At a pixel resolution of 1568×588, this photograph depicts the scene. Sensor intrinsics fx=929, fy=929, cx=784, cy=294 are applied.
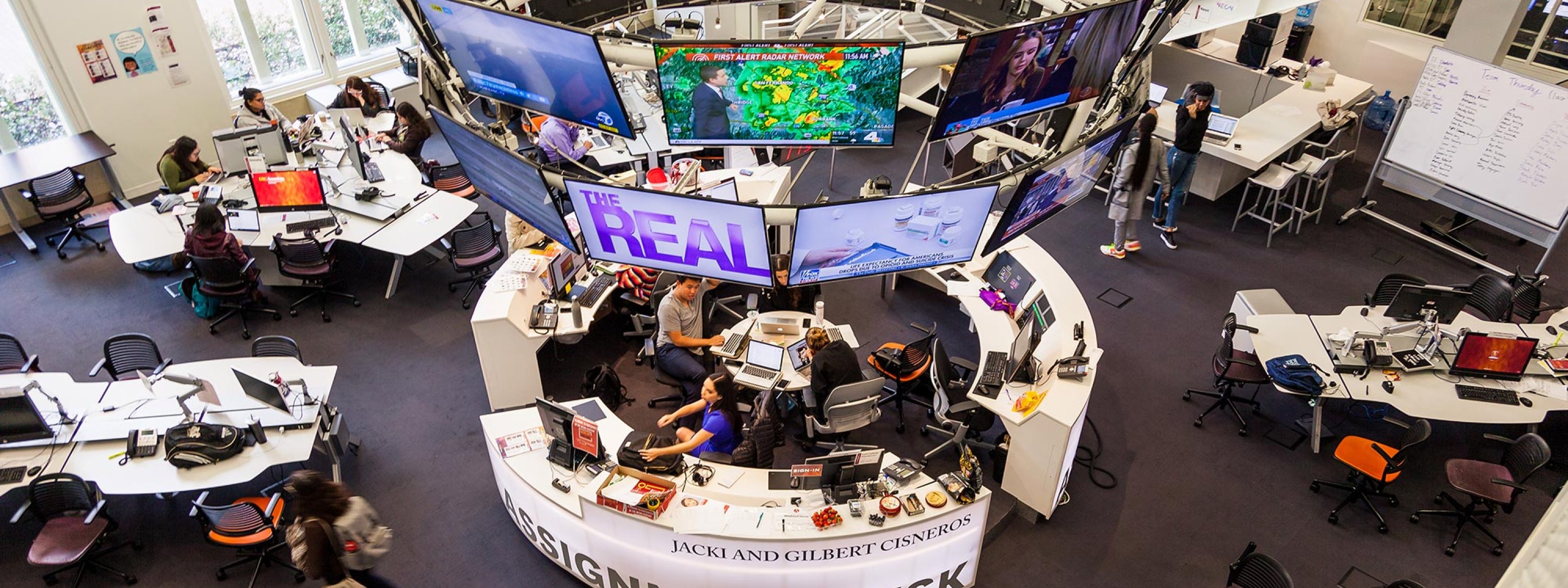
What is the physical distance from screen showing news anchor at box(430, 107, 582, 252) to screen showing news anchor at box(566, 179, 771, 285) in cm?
22

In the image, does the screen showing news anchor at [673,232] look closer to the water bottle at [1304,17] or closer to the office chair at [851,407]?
the office chair at [851,407]

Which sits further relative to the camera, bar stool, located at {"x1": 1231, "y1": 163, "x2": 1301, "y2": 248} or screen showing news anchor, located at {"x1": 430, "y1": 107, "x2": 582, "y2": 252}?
bar stool, located at {"x1": 1231, "y1": 163, "x2": 1301, "y2": 248}

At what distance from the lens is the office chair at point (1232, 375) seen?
7.76 m

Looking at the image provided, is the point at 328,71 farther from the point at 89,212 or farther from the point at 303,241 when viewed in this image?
the point at 303,241

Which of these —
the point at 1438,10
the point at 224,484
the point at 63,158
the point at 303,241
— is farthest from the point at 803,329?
the point at 1438,10

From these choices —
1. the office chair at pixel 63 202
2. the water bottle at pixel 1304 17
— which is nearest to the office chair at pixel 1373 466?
the water bottle at pixel 1304 17

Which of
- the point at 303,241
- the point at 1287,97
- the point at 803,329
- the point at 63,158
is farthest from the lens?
the point at 1287,97

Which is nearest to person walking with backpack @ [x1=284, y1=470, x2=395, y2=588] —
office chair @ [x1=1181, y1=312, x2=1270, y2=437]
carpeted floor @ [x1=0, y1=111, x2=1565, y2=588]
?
carpeted floor @ [x1=0, y1=111, x2=1565, y2=588]

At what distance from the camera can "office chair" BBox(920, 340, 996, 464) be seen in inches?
288

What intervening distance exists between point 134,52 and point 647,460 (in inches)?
347

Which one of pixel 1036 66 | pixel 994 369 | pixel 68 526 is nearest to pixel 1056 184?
pixel 1036 66

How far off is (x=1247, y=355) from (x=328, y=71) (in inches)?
468

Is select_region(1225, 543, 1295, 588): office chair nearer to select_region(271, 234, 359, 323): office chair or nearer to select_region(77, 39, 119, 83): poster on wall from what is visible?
select_region(271, 234, 359, 323): office chair

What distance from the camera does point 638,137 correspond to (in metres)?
10.7
